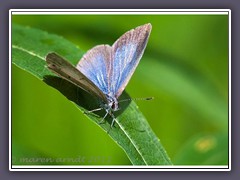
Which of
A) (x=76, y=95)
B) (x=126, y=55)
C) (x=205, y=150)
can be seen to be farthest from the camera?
(x=205, y=150)

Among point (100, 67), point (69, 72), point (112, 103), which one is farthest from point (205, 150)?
point (69, 72)

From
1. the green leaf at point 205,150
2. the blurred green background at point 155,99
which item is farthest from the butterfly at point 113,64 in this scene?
the green leaf at point 205,150

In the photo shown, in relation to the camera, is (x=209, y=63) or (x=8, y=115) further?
(x=209, y=63)

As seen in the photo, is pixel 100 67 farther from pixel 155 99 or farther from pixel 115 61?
pixel 155 99

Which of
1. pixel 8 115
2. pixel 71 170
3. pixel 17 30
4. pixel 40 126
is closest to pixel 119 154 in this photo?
pixel 71 170

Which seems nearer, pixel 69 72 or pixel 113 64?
pixel 69 72

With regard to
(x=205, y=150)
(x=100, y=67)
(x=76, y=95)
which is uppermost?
(x=100, y=67)
